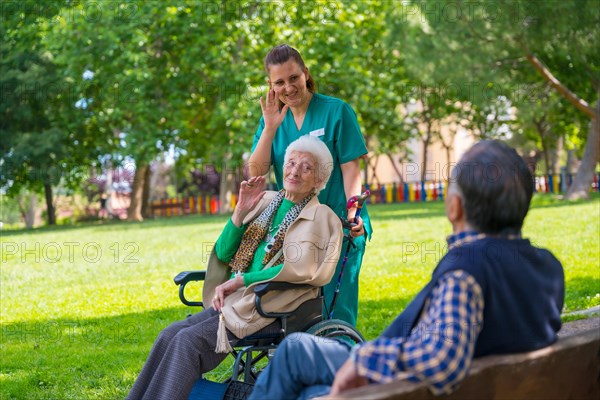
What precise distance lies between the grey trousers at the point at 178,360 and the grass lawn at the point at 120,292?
1.89 metres

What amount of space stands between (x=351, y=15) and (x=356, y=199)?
2697 centimetres

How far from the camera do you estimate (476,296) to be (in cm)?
237

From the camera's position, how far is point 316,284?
13.9 feet

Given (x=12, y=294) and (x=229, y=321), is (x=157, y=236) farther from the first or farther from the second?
(x=229, y=321)

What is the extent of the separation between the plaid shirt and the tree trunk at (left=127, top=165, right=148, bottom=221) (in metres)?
33.3

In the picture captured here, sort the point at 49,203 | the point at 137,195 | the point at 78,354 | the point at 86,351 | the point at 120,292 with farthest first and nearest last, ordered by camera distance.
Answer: the point at 49,203 < the point at 137,195 < the point at 120,292 < the point at 86,351 < the point at 78,354

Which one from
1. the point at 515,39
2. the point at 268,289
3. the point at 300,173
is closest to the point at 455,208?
the point at 268,289

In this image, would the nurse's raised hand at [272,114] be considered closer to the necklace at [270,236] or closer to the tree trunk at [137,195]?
the necklace at [270,236]

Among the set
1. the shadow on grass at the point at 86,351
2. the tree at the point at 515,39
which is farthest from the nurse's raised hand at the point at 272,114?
the tree at the point at 515,39

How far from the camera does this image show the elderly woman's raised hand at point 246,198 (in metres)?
4.59

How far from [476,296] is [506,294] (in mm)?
134

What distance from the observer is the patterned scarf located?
447 cm

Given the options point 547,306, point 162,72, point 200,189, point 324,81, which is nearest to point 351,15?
point 324,81

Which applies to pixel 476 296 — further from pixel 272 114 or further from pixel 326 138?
pixel 272 114
